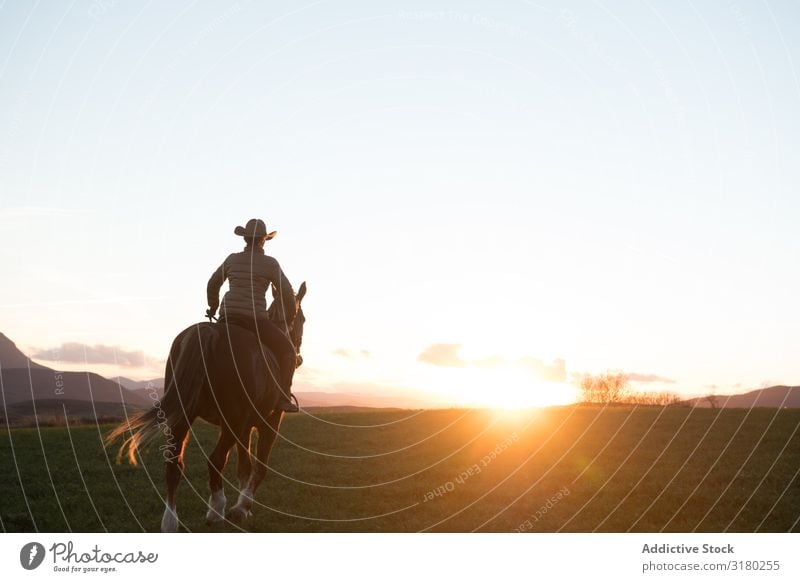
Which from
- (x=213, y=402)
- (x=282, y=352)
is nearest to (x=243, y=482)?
(x=213, y=402)

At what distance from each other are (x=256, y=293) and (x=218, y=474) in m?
3.27

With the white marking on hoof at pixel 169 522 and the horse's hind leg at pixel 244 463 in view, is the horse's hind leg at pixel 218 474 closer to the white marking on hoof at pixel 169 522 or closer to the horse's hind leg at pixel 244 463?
the horse's hind leg at pixel 244 463

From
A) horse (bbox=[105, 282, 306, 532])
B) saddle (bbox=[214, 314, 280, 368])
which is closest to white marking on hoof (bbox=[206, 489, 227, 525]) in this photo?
horse (bbox=[105, 282, 306, 532])

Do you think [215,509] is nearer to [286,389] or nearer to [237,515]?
[237,515]

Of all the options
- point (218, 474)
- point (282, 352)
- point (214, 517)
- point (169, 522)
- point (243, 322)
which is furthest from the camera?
point (282, 352)

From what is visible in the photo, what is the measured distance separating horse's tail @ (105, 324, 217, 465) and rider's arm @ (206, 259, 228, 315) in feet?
5.59

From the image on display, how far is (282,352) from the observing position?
14227mm

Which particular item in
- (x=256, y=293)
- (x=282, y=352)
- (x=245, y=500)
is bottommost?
(x=245, y=500)

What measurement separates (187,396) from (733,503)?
38.6 feet

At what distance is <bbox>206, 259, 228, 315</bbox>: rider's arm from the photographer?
46.8 feet

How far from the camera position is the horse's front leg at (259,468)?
45.0 feet

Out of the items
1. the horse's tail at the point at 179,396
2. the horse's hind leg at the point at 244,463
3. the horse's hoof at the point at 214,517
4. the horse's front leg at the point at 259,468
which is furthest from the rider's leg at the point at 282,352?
the horse's hoof at the point at 214,517

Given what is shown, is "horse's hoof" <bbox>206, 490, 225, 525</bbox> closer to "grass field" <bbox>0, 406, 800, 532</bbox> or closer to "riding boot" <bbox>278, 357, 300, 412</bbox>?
"grass field" <bbox>0, 406, 800, 532</bbox>
